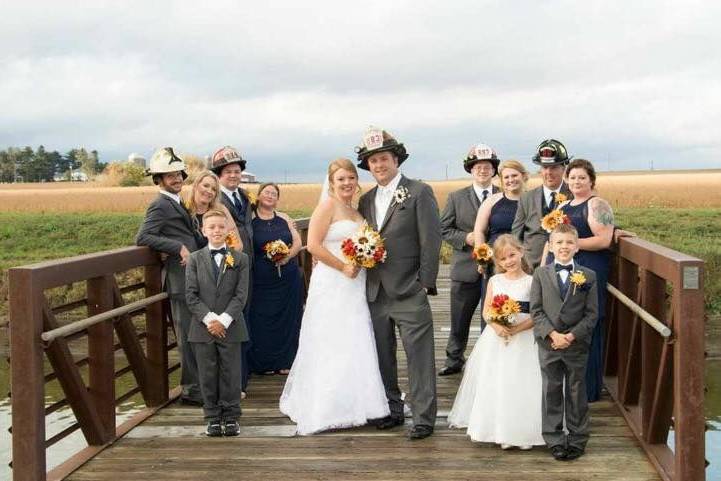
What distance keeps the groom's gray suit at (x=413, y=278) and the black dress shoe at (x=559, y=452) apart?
75cm

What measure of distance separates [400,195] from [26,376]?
88.3 inches

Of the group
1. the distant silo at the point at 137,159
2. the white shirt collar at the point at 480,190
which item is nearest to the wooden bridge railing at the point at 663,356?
the white shirt collar at the point at 480,190

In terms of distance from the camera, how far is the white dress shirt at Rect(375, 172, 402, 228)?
572cm

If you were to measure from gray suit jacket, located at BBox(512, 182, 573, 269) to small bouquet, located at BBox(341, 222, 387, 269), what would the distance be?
1.39 meters

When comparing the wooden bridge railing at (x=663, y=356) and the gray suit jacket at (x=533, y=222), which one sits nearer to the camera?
the wooden bridge railing at (x=663, y=356)

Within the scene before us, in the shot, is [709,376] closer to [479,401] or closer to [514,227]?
[514,227]

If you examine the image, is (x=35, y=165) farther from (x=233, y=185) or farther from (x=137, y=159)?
(x=233, y=185)

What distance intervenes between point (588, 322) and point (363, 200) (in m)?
1.54

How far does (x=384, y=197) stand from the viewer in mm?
5777

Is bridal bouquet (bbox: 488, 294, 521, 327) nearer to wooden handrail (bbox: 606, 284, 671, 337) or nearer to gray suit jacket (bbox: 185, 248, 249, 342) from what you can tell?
wooden handrail (bbox: 606, 284, 671, 337)

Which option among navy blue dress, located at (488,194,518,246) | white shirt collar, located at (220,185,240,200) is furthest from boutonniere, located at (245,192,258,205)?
navy blue dress, located at (488,194,518,246)

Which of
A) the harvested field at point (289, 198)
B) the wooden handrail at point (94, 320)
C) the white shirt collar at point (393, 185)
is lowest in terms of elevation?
the harvested field at point (289, 198)

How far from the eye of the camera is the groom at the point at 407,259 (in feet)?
18.5

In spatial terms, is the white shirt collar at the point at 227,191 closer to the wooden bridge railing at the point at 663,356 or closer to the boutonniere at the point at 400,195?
the boutonniere at the point at 400,195
